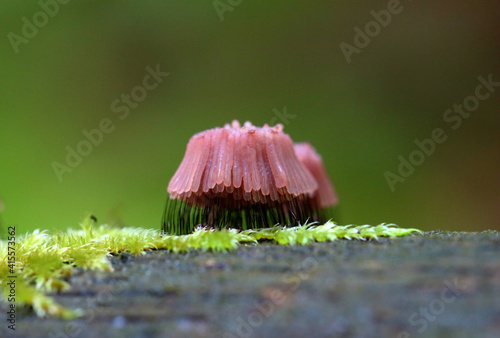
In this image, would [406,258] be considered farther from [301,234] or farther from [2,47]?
[2,47]

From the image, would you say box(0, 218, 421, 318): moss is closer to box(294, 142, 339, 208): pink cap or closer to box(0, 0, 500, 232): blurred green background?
box(294, 142, 339, 208): pink cap

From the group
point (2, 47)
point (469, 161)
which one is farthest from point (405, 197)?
point (2, 47)

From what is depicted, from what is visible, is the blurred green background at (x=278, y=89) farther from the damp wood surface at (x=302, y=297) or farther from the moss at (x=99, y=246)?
the damp wood surface at (x=302, y=297)

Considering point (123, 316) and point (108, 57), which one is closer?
point (123, 316)

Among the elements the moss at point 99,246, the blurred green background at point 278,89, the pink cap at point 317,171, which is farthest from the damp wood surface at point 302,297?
the blurred green background at point 278,89

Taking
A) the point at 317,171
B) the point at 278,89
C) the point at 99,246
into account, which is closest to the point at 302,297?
the point at 99,246

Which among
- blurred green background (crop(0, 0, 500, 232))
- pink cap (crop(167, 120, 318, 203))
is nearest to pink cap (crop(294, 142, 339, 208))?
pink cap (crop(167, 120, 318, 203))
